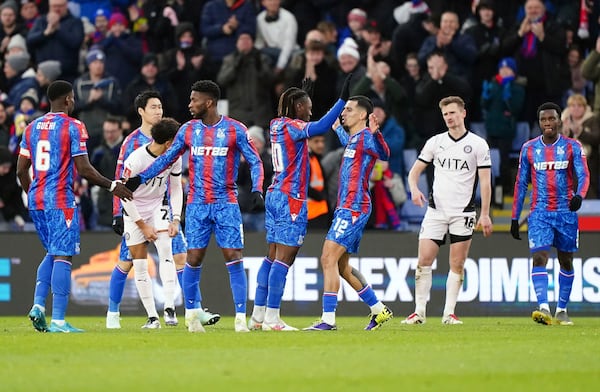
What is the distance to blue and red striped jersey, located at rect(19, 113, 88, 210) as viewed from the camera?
45.5ft

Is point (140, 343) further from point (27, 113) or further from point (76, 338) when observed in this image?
point (27, 113)

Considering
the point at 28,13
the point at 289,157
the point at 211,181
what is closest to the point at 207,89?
the point at 211,181

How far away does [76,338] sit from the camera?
42.0 feet

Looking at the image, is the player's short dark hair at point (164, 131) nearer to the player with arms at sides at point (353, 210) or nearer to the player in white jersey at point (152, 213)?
the player in white jersey at point (152, 213)

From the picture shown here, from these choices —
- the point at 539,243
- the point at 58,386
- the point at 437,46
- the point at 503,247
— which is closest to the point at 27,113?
the point at 437,46

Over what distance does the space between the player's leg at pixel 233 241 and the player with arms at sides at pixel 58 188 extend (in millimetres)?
1062

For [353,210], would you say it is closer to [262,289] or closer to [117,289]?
[262,289]

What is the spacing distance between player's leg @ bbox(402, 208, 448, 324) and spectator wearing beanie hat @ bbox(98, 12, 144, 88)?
10435mm

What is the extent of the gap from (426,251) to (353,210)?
6.66 feet

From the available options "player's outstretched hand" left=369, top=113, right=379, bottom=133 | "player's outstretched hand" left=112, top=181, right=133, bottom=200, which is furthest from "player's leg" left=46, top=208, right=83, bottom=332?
"player's outstretched hand" left=369, top=113, right=379, bottom=133

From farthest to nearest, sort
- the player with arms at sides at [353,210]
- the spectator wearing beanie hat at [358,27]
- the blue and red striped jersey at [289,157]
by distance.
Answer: the spectator wearing beanie hat at [358,27] → the player with arms at sides at [353,210] → the blue and red striped jersey at [289,157]

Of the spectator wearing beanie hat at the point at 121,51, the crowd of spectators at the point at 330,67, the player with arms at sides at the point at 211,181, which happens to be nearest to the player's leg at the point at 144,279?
the player with arms at sides at the point at 211,181

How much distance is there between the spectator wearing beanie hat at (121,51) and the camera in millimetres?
24688

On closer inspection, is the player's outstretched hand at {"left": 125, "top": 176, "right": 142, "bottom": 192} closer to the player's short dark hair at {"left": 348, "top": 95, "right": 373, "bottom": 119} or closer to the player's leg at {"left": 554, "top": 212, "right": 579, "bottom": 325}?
the player's short dark hair at {"left": 348, "top": 95, "right": 373, "bottom": 119}
